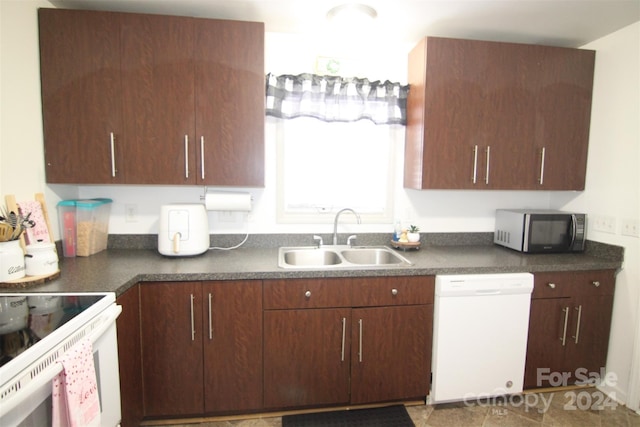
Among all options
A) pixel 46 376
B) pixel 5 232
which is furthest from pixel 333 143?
pixel 46 376

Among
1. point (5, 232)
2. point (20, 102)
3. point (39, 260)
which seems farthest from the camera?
point (20, 102)

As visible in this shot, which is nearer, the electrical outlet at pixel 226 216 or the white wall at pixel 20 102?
the white wall at pixel 20 102

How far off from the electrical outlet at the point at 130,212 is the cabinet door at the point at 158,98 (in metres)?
0.36

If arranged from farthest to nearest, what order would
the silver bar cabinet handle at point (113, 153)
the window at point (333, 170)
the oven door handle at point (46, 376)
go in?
the window at point (333, 170) < the silver bar cabinet handle at point (113, 153) < the oven door handle at point (46, 376)

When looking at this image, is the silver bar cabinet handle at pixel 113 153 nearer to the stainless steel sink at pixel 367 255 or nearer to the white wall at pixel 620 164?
the stainless steel sink at pixel 367 255

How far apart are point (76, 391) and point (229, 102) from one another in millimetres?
1497

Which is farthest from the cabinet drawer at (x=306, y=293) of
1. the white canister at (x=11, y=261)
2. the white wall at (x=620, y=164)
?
the white wall at (x=620, y=164)

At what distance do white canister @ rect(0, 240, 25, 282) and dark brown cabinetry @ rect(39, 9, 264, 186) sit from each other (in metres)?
0.53

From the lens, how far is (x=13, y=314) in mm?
1156

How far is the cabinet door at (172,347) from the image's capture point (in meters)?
1.67

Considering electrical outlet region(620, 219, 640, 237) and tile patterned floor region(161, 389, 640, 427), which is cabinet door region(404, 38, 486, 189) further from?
tile patterned floor region(161, 389, 640, 427)

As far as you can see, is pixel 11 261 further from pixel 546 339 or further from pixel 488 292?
pixel 546 339

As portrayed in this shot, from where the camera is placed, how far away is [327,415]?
1826 millimetres

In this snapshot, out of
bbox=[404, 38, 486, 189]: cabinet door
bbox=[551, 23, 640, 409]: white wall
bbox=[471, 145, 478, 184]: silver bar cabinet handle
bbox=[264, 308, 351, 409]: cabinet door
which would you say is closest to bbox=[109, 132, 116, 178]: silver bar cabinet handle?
bbox=[264, 308, 351, 409]: cabinet door
